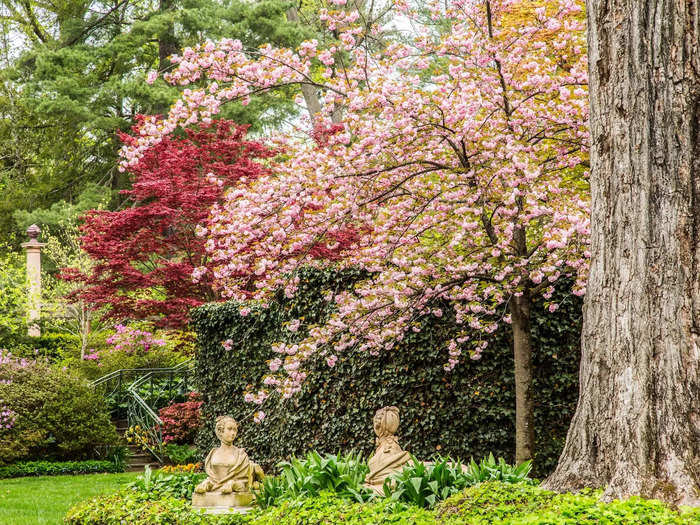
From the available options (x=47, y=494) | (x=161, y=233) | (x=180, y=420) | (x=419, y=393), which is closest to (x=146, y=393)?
(x=180, y=420)

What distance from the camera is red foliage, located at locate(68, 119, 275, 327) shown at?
38.0 ft

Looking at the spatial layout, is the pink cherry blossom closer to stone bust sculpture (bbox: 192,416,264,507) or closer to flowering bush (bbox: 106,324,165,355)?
stone bust sculpture (bbox: 192,416,264,507)

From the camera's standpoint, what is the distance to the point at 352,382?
336 inches

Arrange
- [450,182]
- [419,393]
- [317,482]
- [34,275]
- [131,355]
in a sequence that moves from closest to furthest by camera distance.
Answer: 1. [317,482]
2. [450,182]
3. [419,393]
4. [131,355]
5. [34,275]

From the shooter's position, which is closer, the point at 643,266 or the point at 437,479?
the point at 643,266

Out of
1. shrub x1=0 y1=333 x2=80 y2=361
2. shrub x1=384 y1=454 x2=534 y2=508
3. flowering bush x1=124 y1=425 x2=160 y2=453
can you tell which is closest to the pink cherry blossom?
shrub x1=384 y1=454 x2=534 y2=508

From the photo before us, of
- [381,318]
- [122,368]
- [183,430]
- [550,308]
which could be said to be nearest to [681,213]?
[550,308]

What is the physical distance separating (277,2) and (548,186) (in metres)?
14.5

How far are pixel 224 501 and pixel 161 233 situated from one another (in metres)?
6.72

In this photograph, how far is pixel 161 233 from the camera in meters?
12.1

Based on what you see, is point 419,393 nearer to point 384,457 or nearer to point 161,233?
point 384,457

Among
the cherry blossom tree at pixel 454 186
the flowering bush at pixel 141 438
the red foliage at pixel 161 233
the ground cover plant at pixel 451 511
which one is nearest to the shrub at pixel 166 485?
the ground cover plant at pixel 451 511

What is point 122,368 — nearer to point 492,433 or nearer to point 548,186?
point 492,433

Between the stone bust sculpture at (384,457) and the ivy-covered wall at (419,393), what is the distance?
1809 mm
